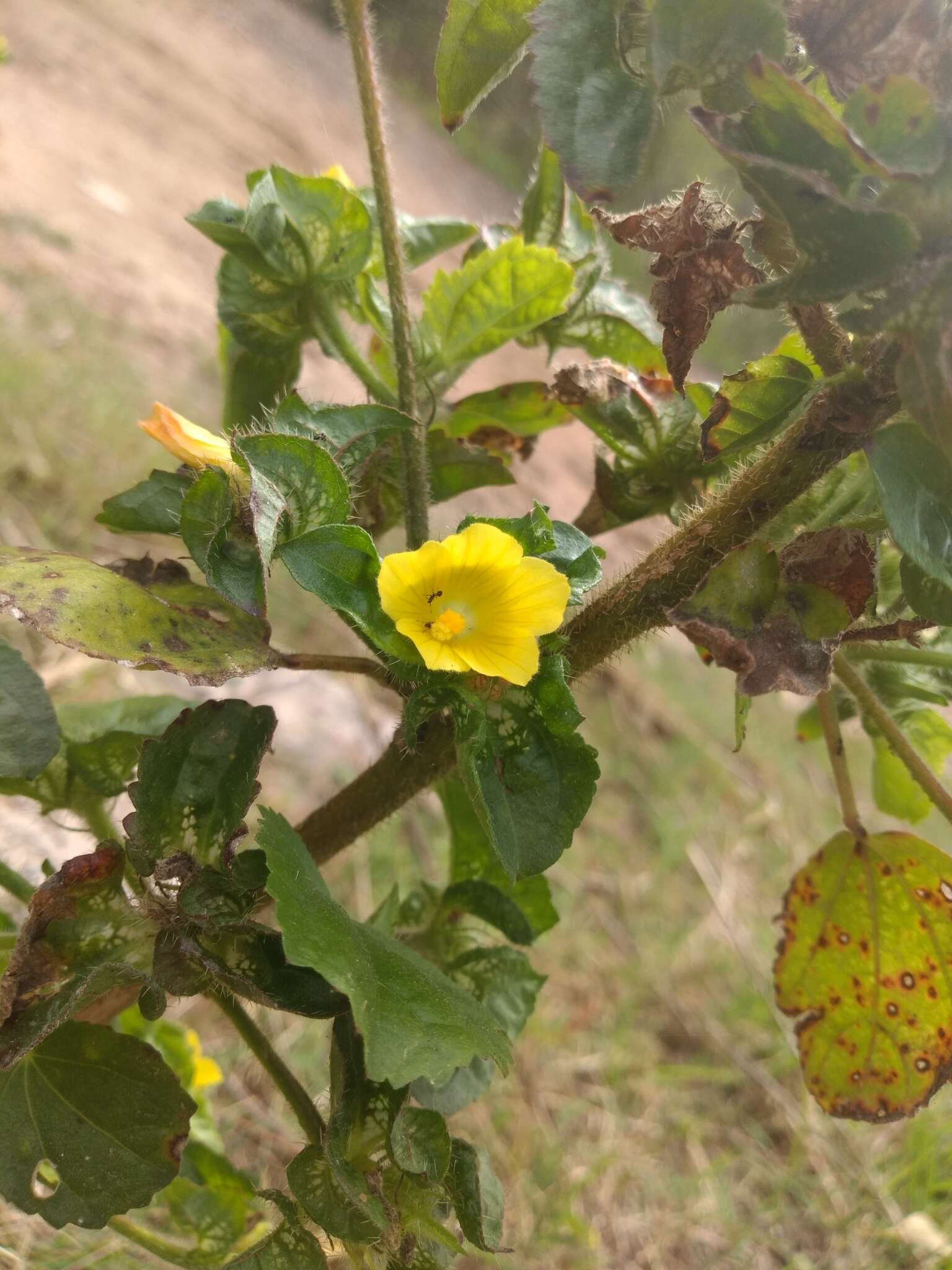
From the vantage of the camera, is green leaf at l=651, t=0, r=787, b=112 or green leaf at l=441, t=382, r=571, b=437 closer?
green leaf at l=651, t=0, r=787, b=112

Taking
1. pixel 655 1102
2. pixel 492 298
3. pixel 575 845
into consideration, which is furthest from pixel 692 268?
pixel 575 845

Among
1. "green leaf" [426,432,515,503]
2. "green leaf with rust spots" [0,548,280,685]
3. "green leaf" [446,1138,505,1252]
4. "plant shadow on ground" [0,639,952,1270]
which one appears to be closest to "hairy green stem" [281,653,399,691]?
"green leaf with rust spots" [0,548,280,685]

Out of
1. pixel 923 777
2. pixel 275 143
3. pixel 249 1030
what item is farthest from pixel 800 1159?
pixel 275 143

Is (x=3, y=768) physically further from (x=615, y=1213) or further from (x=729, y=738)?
(x=729, y=738)

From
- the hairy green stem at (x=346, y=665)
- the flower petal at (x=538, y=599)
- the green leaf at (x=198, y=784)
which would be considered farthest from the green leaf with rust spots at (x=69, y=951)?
the flower petal at (x=538, y=599)

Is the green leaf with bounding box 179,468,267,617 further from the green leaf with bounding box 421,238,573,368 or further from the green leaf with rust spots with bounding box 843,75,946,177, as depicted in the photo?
the green leaf with rust spots with bounding box 843,75,946,177

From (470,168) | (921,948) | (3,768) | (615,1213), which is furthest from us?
(470,168)
